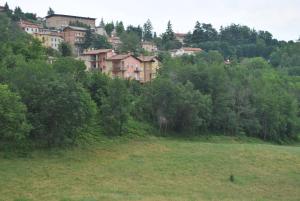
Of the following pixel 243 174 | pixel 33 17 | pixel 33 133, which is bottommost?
pixel 243 174

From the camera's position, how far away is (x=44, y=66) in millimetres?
52812

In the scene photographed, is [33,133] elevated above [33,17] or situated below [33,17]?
below

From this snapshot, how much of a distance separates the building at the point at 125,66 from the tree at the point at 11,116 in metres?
47.5

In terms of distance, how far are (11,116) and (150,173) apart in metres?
13.6

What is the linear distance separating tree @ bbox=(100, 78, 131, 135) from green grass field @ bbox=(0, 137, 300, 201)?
247 centimetres

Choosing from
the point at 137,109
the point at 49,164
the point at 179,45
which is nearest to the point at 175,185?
the point at 49,164

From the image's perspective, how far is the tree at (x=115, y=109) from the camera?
5600 centimetres

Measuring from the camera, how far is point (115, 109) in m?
56.2

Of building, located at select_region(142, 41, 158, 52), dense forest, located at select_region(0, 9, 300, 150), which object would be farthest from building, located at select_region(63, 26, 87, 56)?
dense forest, located at select_region(0, 9, 300, 150)

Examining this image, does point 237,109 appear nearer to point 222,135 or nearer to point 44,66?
point 222,135

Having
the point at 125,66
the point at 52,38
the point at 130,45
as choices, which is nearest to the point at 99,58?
the point at 125,66

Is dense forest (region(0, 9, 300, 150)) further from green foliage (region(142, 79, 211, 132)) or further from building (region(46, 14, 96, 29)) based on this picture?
building (region(46, 14, 96, 29))

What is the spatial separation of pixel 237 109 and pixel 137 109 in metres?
18.0

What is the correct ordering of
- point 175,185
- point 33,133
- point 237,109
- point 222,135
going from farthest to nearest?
point 237,109, point 222,135, point 33,133, point 175,185
